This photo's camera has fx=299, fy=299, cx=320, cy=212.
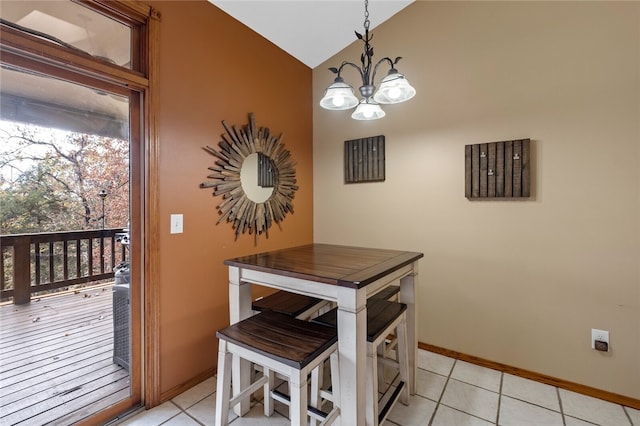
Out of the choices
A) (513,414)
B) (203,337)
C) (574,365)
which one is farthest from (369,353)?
(574,365)

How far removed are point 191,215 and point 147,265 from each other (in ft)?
1.39

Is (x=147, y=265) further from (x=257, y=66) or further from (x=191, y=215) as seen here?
(x=257, y=66)

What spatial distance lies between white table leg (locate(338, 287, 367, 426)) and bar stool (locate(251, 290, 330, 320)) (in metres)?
0.49

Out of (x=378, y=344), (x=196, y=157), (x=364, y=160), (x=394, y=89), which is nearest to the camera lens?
(x=378, y=344)

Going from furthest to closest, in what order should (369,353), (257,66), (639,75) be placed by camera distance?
(257,66)
(639,75)
(369,353)

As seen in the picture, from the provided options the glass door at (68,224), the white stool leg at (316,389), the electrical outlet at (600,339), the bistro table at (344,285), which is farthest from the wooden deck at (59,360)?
the electrical outlet at (600,339)

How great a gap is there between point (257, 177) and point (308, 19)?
141 cm

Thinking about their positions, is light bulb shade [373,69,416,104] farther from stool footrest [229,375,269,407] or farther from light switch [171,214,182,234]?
stool footrest [229,375,269,407]

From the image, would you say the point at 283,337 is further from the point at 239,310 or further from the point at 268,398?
the point at 268,398

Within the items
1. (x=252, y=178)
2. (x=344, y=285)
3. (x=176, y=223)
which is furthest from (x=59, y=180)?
(x=344, y=285)

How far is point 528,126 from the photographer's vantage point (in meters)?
2.12

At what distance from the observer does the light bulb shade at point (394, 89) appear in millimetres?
1652

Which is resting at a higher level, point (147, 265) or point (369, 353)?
point (147, 265)

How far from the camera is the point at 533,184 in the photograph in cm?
211
